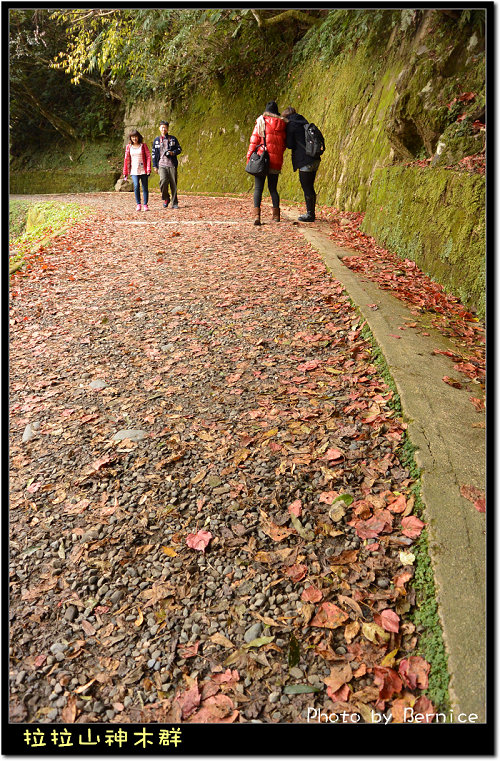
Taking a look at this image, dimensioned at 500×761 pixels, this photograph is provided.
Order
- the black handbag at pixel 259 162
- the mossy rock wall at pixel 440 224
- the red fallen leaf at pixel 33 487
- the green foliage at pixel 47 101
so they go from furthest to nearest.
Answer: the green foliage at pixel 47 101 → the black handbag at pixel 259 162 → the mossy rock wall at pixel 440 224 → the red fallen leaf at pixel 33 487

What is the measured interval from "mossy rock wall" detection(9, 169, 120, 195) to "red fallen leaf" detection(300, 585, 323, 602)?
24.5 meters

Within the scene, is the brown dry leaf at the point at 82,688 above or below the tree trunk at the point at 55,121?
below

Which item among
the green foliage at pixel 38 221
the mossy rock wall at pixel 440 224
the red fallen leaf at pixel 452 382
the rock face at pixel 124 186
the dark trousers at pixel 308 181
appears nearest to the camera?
the red fallen leaf at pixel 452 382

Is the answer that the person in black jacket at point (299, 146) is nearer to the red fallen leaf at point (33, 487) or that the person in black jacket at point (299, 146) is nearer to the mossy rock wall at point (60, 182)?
the red fallen leaf at point (33, 487)

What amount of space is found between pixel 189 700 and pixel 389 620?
2.85ft

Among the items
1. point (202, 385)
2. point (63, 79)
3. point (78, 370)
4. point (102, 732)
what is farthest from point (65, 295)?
point (63, 79)

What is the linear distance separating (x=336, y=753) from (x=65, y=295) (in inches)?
231

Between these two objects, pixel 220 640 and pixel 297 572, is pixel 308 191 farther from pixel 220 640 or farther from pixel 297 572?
pixel 220 640

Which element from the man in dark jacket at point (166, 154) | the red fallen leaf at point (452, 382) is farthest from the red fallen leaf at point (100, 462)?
the man in dark jacket at point (166, 154)

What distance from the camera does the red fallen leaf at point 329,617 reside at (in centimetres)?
219

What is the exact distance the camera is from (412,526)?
97.7 inches

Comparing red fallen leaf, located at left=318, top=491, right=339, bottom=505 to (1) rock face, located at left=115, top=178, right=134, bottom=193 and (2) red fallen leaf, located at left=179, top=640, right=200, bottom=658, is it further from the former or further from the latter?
(1) rock face, located at left=115, top=178, right=134, bottom=193

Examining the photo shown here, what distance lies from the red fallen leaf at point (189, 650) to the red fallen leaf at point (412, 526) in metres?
1.09

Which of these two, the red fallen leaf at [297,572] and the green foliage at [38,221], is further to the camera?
the green foliage at [38,221]
